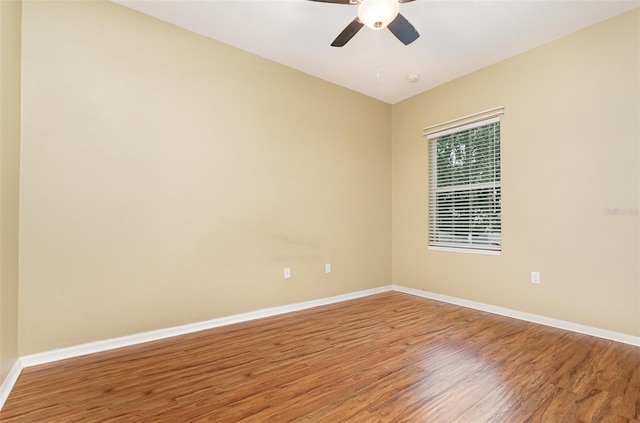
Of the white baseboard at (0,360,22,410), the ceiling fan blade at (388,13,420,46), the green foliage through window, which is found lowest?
the white baseboard at (0,360,22,410)

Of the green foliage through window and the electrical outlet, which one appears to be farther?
the green foliage through window

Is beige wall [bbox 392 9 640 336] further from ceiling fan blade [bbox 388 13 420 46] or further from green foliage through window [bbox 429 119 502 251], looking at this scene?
ceiling fan blade [bbox 388 13 420 46]

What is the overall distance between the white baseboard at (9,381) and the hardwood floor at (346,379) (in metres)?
0.03

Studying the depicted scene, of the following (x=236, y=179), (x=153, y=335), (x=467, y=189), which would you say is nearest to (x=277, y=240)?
(x=236, y=179)

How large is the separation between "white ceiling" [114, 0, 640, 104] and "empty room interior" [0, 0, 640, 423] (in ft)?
0.28

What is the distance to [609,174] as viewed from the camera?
8.25 ft

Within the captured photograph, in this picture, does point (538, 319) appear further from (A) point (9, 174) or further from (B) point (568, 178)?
(A) point (9, 174)

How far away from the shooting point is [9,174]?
5.82ft

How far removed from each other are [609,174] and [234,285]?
3443 mm

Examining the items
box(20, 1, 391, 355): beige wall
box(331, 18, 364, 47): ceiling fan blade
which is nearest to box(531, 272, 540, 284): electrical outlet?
box(20, 1, 391, 355): beige wall

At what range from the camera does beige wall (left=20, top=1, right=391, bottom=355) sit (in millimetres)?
2092

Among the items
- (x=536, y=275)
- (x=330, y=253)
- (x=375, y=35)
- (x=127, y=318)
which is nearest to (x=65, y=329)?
(x=127, y=318)

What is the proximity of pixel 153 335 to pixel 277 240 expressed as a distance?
4.50 ft

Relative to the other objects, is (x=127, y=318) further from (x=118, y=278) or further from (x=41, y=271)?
(x=41, y=271)
